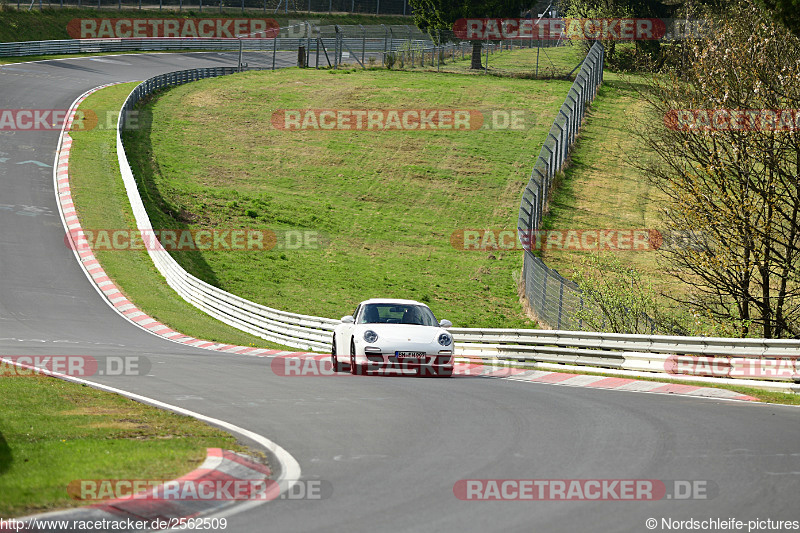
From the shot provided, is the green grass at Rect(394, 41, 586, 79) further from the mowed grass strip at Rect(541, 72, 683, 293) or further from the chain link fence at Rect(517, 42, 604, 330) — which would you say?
A: the mowed grass strip at Rect(541, 72, 683, 293)

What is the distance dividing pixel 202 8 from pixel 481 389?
251 ft

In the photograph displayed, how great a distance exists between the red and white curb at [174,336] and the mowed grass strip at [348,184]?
3.28m

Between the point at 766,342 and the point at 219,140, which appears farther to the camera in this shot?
the point at 219,140

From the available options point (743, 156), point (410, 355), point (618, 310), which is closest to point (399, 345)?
point (410, 355)

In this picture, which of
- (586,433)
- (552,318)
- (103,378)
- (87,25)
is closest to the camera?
(586,433)

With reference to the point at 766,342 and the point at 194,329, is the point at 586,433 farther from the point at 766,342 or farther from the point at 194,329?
the point at 194,329

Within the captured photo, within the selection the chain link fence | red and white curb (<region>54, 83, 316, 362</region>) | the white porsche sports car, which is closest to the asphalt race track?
the white porsche sports car

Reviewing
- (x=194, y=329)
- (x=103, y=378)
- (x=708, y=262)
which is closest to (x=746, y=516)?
(x=103, y=378)

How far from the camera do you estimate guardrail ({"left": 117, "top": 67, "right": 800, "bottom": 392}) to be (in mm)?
14125

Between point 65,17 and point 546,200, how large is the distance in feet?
160

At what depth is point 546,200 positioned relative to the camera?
132 feet

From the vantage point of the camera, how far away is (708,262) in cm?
1930

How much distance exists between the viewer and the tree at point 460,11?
209 feet

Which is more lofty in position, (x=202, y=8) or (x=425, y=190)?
(x=202, y=8)
